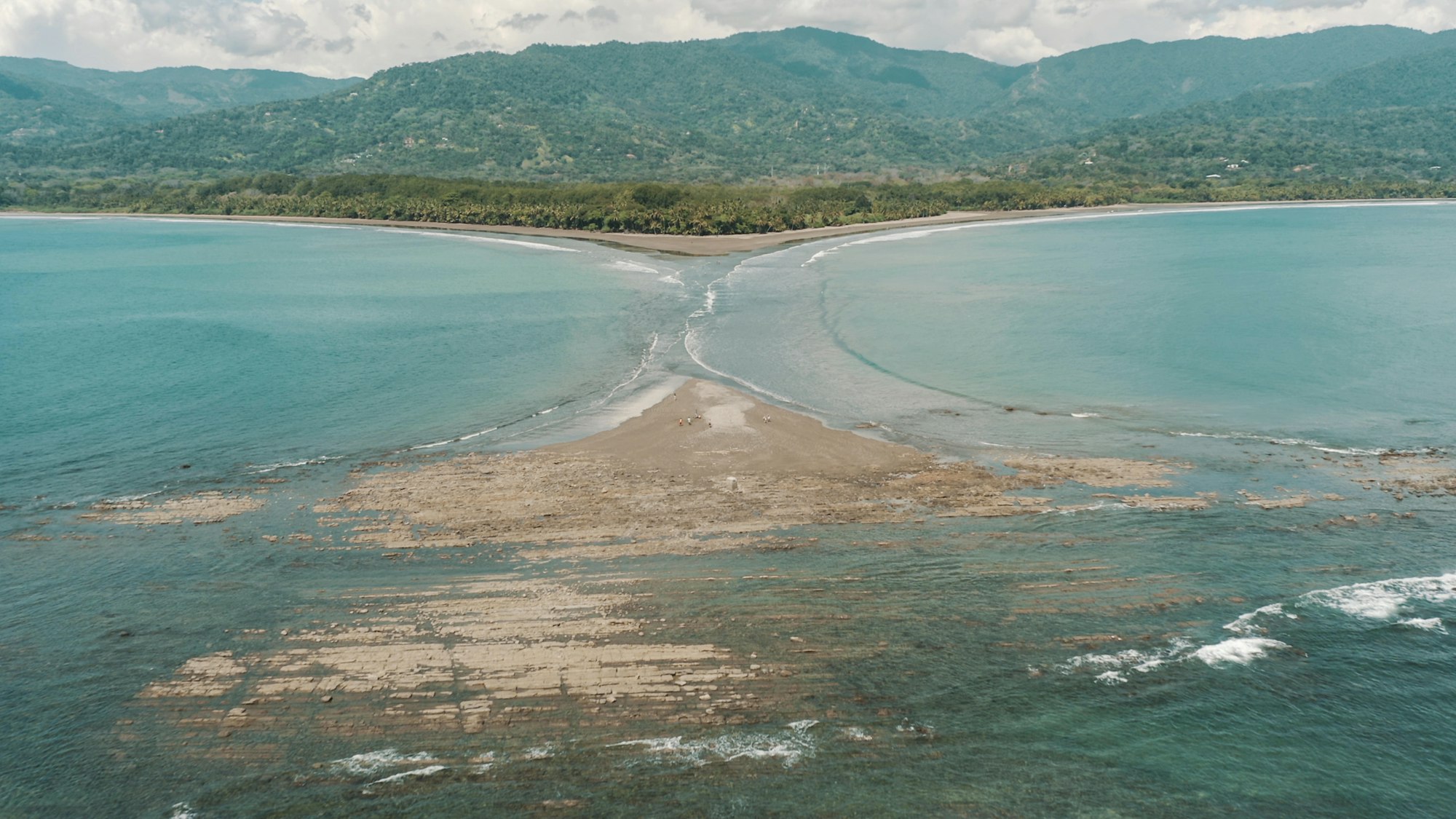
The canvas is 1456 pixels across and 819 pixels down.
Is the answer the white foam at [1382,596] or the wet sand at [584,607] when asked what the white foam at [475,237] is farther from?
the white foam at [1382,596]

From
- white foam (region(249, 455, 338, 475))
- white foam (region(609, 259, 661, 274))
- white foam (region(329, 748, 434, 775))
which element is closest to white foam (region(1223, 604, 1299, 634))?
white foam (region(329, 748, 434, 775))

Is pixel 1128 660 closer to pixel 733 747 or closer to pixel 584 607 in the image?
pixel 733 747

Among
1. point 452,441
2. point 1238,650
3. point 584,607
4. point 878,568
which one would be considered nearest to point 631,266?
point 452,441

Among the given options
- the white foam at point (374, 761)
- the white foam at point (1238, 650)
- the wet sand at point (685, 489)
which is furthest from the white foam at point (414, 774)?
the white foam at point (1238, 650)

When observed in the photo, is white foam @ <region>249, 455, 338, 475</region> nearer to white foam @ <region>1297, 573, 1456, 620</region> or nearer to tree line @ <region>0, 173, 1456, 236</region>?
white foam @ <region>1297, 573, 1456, 620</region>

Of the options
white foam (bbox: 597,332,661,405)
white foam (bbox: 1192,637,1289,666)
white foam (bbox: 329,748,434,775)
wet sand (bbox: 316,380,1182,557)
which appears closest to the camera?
white foam (bbox: 329,748,434,775)

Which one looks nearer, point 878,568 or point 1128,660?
point 1128,660
